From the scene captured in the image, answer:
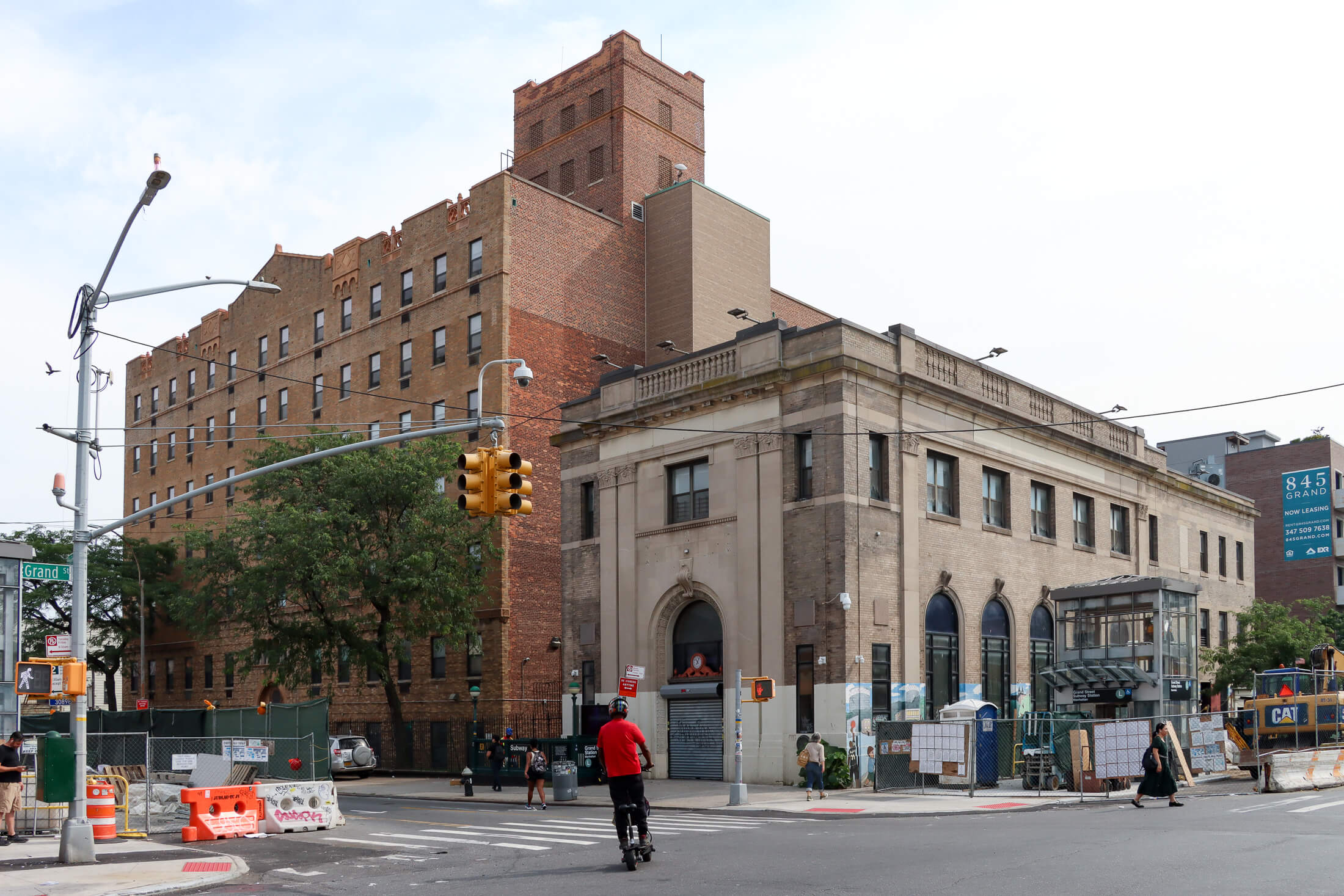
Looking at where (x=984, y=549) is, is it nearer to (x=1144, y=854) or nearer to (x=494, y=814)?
(x=494, y=814)

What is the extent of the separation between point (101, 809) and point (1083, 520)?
33.8 metres

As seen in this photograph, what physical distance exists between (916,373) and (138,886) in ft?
87.6

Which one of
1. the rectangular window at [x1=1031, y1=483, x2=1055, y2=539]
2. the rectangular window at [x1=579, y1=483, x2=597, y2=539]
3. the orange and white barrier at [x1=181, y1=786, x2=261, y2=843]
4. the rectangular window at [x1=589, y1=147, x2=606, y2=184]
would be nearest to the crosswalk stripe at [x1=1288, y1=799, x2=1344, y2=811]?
the orange and white barrier at [x1=181, y1=786, x2=261, y2=843]

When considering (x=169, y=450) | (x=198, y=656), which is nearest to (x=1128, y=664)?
(x=198, y=656)

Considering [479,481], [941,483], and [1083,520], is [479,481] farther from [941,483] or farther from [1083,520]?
[1083,520]

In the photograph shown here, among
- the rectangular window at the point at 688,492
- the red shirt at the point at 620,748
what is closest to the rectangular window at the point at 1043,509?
the rectangular window at the point at 688,492

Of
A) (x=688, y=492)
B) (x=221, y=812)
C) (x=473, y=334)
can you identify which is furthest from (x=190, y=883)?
(x=473, y=334)

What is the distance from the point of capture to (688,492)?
38.7 metres

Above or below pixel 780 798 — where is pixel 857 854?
above

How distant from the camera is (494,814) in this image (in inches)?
1091

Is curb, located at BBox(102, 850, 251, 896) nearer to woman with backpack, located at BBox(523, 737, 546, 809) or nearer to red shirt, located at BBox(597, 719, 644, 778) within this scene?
red shirt, located at BBox(597, 719, 644, 778)

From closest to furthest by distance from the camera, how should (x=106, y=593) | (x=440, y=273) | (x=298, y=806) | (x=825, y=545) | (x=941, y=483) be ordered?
1. (x=298, y=806)
2. (x=825, y=545)
3. (x=941, y=483)
4. (x=440, y=273)
5. (x=106, y=593)

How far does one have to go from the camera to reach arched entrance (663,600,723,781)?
36719mm

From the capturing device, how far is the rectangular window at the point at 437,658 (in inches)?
2007
